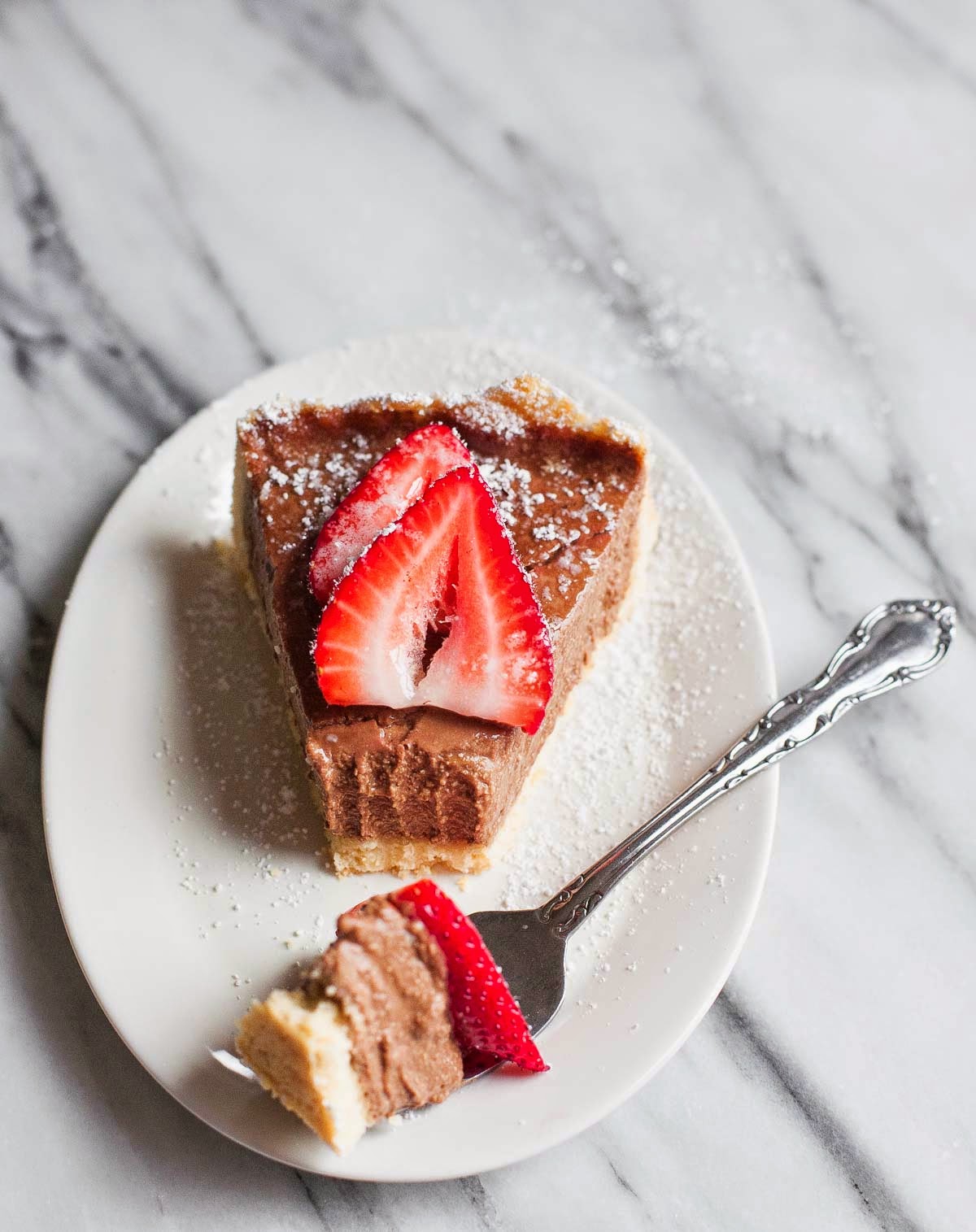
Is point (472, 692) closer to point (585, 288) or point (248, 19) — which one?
point (585, 288)

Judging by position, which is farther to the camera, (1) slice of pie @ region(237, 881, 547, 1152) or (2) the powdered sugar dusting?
(2) the powdered sugar dusting

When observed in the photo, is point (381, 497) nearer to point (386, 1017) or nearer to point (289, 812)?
point (289, 812)

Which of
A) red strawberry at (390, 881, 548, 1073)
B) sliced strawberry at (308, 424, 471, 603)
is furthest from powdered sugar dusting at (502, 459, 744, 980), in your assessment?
sliced strawberry at (308, 424, 471, 603)

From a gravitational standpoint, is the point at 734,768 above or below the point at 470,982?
above

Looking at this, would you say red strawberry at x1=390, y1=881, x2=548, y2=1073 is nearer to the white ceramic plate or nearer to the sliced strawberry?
the white ceramic plate

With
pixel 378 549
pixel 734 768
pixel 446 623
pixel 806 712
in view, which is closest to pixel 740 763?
pixel 734 768
